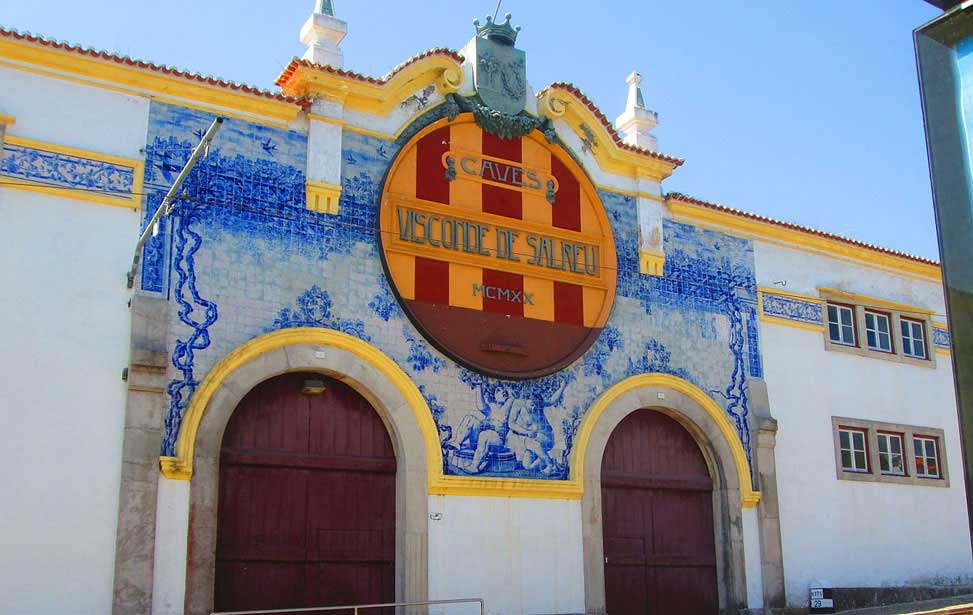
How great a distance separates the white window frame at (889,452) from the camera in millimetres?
20141

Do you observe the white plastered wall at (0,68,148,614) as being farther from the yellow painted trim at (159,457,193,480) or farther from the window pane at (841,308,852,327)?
the window pane at (841,308,852,327)

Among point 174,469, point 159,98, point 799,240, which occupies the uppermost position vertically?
point 159,98

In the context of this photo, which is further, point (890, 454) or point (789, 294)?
point (890, 454)

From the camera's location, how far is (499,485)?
50.6 feet

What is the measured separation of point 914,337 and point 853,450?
10.7 ft

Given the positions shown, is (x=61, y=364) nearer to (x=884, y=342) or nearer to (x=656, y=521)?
(x=656, y=521)

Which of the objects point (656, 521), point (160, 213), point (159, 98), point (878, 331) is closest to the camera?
point (160, 213)

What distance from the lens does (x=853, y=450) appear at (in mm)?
19906

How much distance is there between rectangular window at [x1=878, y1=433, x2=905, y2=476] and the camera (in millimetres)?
20172

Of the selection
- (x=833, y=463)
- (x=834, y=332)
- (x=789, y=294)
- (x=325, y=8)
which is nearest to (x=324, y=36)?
(x=325, y=8)

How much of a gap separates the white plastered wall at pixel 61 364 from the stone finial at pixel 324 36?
3050mm

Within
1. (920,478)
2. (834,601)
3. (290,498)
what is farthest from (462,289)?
(920,478)

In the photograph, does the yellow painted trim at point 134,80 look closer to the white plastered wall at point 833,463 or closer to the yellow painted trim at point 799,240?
the yellow painted trim at point 799,240

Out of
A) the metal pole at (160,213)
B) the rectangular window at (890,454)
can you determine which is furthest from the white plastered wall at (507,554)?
the rectangular window at (890,454)
